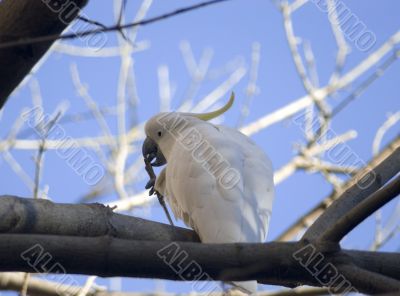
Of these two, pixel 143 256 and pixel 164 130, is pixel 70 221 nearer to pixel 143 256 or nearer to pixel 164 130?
pixel 143 256

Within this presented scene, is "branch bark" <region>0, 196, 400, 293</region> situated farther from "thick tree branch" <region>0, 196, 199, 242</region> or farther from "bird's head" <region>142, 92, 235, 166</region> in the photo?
"bird's head" <region>142, 92, 235, 166</region>

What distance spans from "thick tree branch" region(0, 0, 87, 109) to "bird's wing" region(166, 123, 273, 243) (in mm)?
1213

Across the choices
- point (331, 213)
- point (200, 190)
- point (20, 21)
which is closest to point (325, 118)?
point (200, 190)

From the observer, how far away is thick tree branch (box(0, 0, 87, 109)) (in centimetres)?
185

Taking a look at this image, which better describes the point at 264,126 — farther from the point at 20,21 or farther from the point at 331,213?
the point at 20,21

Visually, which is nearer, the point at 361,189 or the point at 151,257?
the point at 151,257

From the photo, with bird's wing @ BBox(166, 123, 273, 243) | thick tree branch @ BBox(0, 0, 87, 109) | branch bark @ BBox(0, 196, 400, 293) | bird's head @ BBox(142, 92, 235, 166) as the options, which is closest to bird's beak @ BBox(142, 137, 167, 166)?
bird's head @ BBox(142, 92, 235, 166)

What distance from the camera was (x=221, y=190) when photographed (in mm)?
2918

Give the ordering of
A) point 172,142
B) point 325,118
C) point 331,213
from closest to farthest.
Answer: point 331,213 < point 172,142 < point 325,118

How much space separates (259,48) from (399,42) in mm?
1377

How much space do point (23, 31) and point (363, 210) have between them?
1.13m

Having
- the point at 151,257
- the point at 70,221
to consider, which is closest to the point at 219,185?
the point at 70,221

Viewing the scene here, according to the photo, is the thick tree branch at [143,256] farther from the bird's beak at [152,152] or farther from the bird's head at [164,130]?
the bird's beak at [152,152]

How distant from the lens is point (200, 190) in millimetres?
2986
